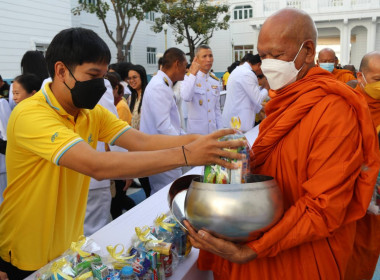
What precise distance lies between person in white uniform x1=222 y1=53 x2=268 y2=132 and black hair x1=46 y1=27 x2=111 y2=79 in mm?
3607

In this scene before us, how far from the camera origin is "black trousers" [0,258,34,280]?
1.68m

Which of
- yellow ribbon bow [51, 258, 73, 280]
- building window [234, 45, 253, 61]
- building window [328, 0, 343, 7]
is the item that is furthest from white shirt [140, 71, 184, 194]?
building window [234, 45, 253, 61]

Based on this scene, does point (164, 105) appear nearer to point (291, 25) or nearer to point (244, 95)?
point (244, 95)

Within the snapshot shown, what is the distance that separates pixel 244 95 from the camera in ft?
17.1

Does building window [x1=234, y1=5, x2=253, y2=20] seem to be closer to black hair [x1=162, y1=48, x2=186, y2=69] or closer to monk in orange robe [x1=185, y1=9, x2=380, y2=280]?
black hair [x1=162, y1=48, x2=186, y2=69]

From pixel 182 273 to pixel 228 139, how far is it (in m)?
0.71

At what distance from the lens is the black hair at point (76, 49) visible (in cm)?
162

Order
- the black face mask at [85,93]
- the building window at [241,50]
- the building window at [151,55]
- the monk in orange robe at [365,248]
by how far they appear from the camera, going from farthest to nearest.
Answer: the building window at [241,50] → the building window at [151,55] → the monk in orange robe at [365,248] → the black face mask at [85,93]

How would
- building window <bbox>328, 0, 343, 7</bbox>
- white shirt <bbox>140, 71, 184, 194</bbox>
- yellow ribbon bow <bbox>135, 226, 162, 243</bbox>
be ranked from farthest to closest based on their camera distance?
building window <bbox>328, 0, 343, 7</bbox> < white shirt <bbox>140, 71, 184, 194</bbox> < yellow ribbon bow <bbox>135, 226, 162, 243</bbox>

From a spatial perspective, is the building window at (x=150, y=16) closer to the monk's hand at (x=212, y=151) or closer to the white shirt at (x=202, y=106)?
the white shirt at (x=202, y=106)

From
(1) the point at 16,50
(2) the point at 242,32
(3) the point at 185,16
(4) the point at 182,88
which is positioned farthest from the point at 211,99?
(2) the point at 242,32

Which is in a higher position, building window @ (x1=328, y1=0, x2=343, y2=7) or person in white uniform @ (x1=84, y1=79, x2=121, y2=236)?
building window @ (x1=328, y1=0, x2=343, y2=7)

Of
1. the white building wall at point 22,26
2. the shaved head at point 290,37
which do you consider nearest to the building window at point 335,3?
the white building wall at point 22,26

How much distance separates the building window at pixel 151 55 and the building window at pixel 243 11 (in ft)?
29.6
